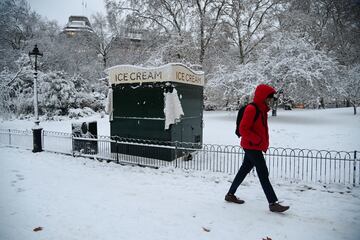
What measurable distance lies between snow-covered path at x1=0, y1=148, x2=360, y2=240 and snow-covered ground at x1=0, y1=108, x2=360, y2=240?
15 millimetres

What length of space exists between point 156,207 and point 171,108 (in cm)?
394

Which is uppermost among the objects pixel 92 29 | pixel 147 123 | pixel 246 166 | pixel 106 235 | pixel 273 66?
pixel 92 29

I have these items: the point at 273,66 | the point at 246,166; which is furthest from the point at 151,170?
the point at 273,66

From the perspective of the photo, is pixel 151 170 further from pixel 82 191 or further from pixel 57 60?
pixel 57 60

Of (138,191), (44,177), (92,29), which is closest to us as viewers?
(138,191)

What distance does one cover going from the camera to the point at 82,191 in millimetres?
5926

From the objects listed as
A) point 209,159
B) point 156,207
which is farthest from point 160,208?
point 209,159

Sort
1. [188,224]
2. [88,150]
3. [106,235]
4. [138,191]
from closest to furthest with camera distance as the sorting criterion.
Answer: [106,235] < [188,224] < [138,191] < [88,150]

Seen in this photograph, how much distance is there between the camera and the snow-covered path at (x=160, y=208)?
13.1 ft

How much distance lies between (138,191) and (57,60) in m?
26.5

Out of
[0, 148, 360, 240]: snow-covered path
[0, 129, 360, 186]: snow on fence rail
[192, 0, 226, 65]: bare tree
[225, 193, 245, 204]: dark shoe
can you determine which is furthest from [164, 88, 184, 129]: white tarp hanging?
[192, 0, 226, 65]: bare tree

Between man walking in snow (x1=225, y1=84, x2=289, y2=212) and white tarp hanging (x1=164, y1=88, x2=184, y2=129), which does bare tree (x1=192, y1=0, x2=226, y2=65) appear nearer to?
white tarp hanging (x1=164, y1=88, x2=184, y2=129)

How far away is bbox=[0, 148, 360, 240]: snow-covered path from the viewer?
4.01m

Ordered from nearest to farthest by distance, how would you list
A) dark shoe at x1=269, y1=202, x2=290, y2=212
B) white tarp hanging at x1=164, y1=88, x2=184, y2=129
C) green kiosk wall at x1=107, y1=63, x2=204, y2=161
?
dark shoe at x1=269, y1=202, x2=290, y2=212
white tarp hanging at x1=164, y1=88, x2=184, y2=129
green kiosk wall at x1=107, y1=63, x2=204, y2=161
